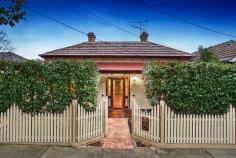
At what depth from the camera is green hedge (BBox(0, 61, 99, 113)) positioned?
818 centimetres

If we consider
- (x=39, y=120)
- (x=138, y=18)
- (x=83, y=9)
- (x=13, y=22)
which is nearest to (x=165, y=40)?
(x=138, y=18)

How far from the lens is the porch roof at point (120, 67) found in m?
14.7

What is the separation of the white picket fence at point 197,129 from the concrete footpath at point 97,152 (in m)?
0.40

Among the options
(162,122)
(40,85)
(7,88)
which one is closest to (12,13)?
(40,85)

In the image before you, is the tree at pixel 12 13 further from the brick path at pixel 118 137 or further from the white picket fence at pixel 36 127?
the brick path at pixel 118 137

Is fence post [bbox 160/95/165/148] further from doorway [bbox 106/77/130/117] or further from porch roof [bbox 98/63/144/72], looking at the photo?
doorway [bbox 106/77/130/117]

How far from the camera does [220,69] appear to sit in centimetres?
814

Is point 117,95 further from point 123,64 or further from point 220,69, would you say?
point 220,69

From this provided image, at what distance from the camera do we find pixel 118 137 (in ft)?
30.4

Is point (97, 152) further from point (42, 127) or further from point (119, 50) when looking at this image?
point (119, 50)

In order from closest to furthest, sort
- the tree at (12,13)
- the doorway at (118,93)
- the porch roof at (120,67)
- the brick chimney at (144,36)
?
1. the tree at (12,13)
2. the porch roof at (120,67)
3. the doorway at (118,93)
4. the brick chimney at (144,36)

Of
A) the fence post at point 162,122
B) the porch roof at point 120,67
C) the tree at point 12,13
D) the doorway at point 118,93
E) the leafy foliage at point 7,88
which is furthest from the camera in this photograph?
the doorway at point 118,93

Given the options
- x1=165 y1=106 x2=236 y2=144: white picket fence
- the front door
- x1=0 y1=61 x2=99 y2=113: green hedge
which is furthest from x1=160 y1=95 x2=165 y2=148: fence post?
the front door

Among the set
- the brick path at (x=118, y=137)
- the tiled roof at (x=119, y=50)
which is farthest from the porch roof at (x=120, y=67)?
the brick path at (x=118, y=137)
